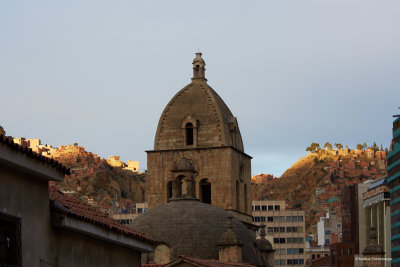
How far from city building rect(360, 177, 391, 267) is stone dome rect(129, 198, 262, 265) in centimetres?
6239

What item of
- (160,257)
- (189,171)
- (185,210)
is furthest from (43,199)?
(189,171)

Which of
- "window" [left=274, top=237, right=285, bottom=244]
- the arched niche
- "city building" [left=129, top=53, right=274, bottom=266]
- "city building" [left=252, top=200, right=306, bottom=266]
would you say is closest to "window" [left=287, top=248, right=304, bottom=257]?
"city building" [left=252, top=200, right=306, bottom=266]

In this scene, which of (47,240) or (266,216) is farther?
(266,216)

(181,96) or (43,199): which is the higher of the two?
(181,96)

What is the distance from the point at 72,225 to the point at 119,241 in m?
2.36

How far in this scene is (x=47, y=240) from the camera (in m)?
15.7

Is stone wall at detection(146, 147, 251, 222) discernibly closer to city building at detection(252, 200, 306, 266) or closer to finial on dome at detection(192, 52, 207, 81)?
finial on dome at detection(192, 52, 207, 81)

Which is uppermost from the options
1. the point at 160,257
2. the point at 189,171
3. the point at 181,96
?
the point at 181,96

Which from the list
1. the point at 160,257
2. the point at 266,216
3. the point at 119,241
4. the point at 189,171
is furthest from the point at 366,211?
the point at 119,241

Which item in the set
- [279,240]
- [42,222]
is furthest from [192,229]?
[279,240]

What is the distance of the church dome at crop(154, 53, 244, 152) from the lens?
73812 millimetres

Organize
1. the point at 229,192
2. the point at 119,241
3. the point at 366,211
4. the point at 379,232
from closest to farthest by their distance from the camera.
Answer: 1. the point at 119,241
2. the point at 229,192
3. the point at 379,232
4. the point at 366,211

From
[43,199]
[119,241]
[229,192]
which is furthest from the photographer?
[229,192]

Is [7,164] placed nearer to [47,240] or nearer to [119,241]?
[47,240]
